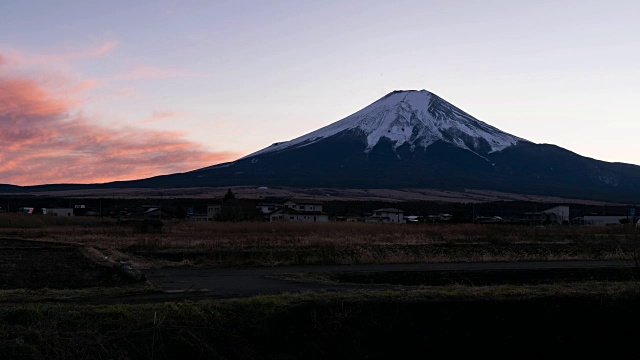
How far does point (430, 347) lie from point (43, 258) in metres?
15.2

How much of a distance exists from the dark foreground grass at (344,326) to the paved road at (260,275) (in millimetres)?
2807

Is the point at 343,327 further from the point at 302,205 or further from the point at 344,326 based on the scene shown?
the point at 302,205

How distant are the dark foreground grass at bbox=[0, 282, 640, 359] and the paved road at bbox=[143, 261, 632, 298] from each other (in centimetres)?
281

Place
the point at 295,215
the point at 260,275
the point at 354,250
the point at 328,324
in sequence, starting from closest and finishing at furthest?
1. the point at 328,324
2. the point at 260,275
3. the point at 354,250
4. the point at 295,215

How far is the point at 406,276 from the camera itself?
20031mm

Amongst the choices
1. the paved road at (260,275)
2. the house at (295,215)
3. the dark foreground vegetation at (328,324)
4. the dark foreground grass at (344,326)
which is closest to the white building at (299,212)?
the house at (295,215)

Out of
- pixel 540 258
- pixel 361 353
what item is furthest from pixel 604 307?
pixel 540 258

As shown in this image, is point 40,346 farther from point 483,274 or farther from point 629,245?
point 629,245

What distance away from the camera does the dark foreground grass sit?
9.82 meters

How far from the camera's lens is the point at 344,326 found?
36.8 feet

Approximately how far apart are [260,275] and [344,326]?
8306mm

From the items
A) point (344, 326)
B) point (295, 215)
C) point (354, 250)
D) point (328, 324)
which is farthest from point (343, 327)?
point (295, 215)

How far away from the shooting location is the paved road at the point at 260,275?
15047 mm

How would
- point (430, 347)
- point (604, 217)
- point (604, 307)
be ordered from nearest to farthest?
point (430, 347) < point (604, 307) < point (604, 217)
